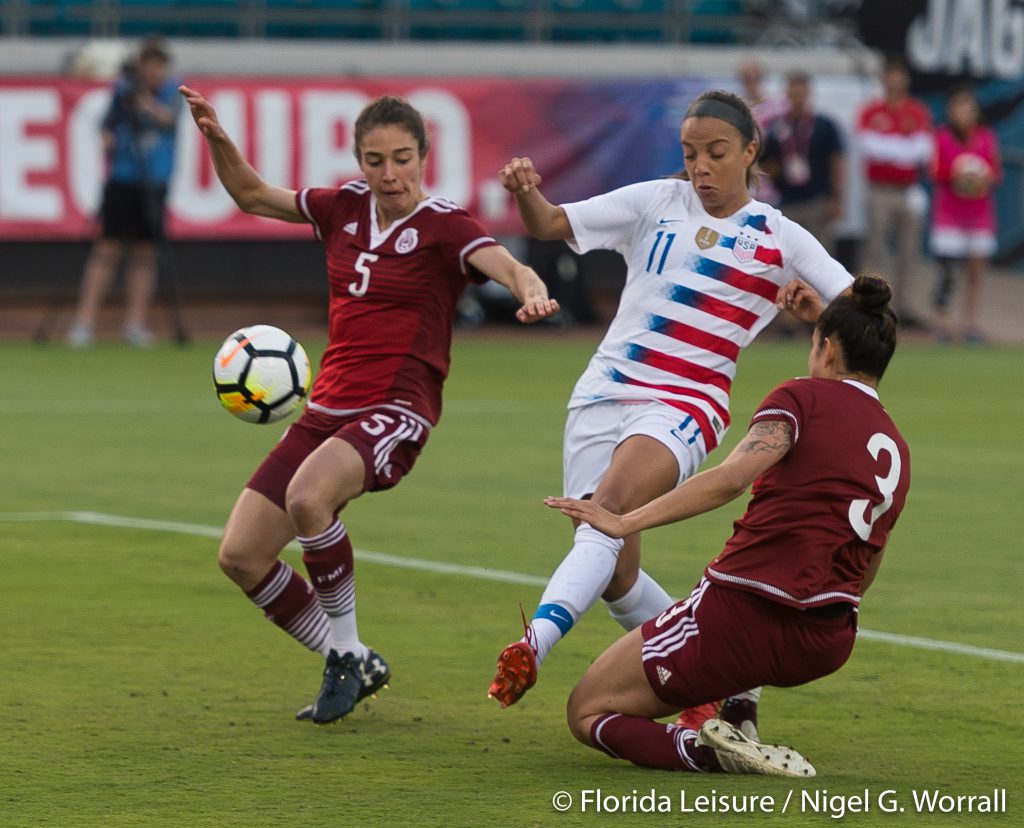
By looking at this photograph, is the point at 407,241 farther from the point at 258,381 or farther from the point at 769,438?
the point at 769,438

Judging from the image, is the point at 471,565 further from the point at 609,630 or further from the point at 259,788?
the point at 259,788

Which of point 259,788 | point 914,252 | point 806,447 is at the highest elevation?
point 806,447

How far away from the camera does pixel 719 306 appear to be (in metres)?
6.50

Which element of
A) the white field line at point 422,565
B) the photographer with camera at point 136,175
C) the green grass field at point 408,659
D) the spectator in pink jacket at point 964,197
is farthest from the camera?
the spectator in pink jacket at point 964,197

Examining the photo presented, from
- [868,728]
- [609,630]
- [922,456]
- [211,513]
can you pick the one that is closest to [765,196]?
[922,456]

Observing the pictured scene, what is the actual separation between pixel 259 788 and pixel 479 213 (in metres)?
16.6

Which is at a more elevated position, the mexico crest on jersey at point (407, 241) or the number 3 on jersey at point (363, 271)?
the mexico crest on jersey at point (407, 241)

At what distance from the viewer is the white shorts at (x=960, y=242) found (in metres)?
22.3

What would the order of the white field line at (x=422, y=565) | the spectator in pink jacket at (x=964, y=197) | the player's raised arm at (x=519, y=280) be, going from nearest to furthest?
the player's raised arm at (x=519, y=280) → the white field line at (x=422, y=565) → the spectator in pink jacket at (x=964, y=197)

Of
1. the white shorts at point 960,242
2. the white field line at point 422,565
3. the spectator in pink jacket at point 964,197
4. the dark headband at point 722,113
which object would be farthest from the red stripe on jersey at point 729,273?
the white shorts at point 960,242

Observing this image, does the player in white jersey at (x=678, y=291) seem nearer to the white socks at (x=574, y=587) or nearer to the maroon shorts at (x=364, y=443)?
the white socks at (x=574, y=587)

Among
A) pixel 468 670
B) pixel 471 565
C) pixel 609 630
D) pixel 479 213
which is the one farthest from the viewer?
pixel 479 213

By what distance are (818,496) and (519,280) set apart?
129 centimetres

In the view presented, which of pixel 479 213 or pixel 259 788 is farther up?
pixel 259 788
